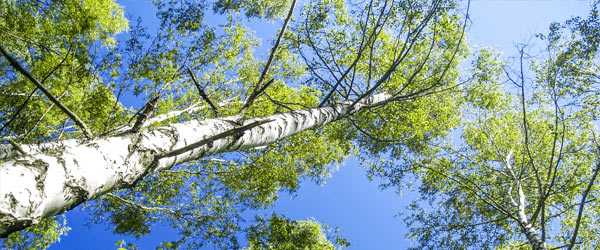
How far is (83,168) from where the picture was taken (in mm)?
1263

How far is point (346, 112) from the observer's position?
14.4 feet

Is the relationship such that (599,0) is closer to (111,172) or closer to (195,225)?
(111,172)

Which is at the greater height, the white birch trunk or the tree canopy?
the tree canopy

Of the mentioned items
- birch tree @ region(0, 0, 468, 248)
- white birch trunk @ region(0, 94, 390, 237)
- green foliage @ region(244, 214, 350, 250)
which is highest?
birch tree @ region(0, 0, 468, 248)

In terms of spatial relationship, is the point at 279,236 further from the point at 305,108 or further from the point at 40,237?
the point at 40,237

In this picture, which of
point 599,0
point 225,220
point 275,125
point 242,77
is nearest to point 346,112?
point 275,125

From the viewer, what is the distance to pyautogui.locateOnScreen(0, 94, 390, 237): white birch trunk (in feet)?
3.31

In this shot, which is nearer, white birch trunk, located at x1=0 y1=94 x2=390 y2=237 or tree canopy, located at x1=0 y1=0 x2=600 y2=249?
white birch trunk, located at x1=0 y1=94 x2=390 y2=237

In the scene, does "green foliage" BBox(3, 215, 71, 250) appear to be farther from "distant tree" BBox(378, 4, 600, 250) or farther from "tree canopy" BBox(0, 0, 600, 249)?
"distant tree" BBox(378, 4, 600, 250)

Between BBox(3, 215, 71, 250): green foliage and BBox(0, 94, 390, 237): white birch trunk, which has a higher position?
BBox(3, 215, 71, 250): green foliage

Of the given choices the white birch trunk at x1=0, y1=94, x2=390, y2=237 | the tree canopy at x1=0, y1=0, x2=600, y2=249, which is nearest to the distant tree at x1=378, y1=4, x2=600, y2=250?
the tree canopy at x1=0, y1=0, x2=600, y2=249

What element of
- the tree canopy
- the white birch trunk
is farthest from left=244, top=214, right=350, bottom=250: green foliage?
the white birch trunk

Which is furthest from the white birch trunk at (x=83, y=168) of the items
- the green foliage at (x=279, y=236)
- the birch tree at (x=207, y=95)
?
the green foliage at (x=279, y=236)

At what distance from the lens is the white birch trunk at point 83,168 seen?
101 centimetres
